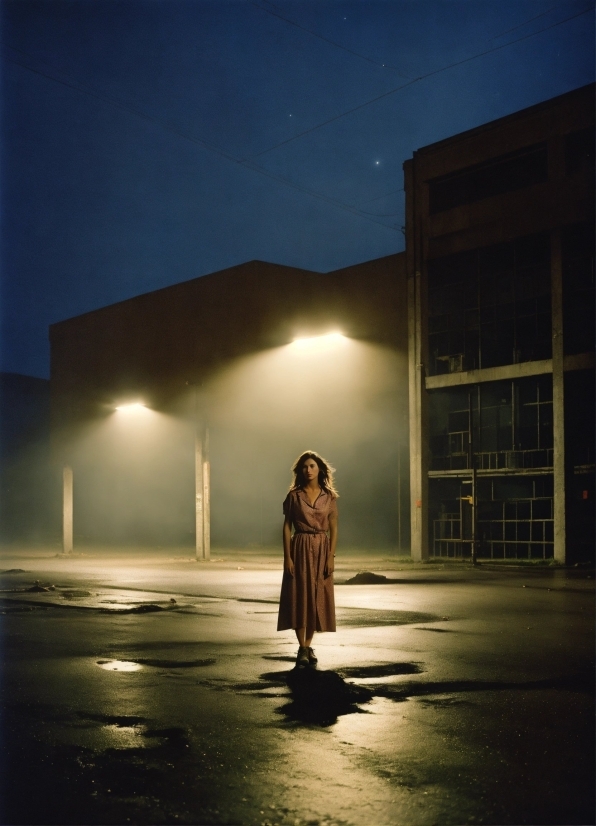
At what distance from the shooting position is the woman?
9.80 m

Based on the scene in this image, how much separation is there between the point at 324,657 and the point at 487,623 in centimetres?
412

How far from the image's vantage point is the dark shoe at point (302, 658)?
942 cm

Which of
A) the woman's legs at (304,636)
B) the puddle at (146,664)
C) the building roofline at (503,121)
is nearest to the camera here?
the puddle at (146,664)

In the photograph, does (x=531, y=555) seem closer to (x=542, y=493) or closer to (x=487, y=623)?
(x=542, y=493)

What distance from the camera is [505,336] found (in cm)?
3478

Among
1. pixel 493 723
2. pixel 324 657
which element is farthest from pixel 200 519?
pixel 493 723

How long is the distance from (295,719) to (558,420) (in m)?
26.4

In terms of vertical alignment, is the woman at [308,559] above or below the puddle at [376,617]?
above

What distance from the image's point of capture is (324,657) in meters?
10.1

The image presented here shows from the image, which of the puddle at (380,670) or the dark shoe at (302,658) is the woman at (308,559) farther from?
the puddle at (380,670)

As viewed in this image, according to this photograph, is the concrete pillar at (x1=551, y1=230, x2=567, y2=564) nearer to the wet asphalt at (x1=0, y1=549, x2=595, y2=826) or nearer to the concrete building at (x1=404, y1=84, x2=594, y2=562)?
the concrete building at (x1=404, y1=84, x2=594, y2=562)

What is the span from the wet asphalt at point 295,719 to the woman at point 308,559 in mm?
396

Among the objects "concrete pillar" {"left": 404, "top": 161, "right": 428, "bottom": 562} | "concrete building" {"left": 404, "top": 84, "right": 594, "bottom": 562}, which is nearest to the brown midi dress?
"concrete building" {"left": 404, "top": 84, "right": 594, "bottom": 562}

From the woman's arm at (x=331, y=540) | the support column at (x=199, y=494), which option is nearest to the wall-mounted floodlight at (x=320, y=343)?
the support column at (x=199, y=494)
